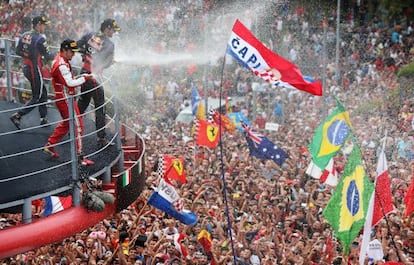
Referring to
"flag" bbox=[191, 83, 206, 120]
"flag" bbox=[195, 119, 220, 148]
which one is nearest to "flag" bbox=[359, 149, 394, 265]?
"flag" bbox=[195, 119, 220, 148]

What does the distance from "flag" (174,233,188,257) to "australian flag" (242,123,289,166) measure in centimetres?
379

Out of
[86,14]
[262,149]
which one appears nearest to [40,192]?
[262,149]

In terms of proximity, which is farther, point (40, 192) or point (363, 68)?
point (363, 68)

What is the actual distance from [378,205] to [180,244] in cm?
234

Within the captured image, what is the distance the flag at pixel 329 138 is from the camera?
10.9 m

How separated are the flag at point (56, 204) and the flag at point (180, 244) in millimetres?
1859

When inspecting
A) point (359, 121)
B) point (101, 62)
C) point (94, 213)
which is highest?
point (101, 62)

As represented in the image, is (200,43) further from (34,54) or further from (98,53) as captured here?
(98,53)

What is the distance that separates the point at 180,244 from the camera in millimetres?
10344

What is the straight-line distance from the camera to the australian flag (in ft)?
46.1

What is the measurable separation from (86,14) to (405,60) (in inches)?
354

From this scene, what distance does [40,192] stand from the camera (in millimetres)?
7383

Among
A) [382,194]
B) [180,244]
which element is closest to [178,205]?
[180,244]

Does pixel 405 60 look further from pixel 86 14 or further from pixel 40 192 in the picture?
pixel 40 192
